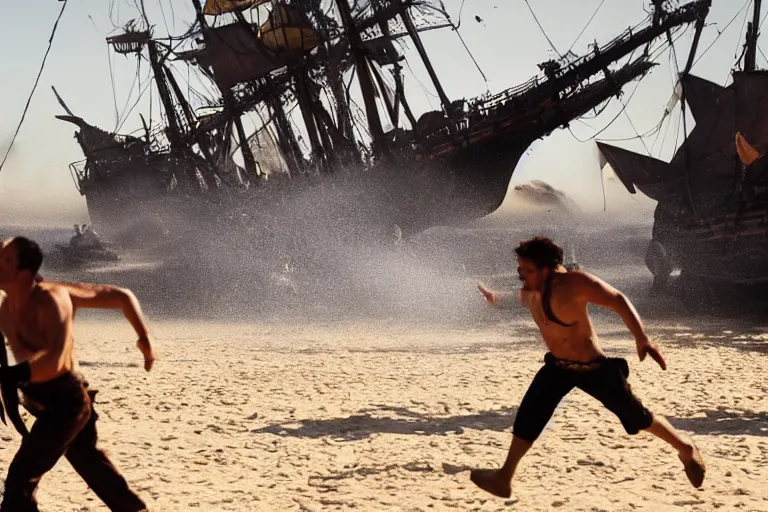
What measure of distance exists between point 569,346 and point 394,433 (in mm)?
3497

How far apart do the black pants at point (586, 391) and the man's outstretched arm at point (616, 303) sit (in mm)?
241

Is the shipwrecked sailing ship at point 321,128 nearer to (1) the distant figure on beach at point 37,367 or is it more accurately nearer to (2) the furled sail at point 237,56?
(2) the furled sail at point 237,56

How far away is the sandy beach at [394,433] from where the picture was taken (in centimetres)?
593

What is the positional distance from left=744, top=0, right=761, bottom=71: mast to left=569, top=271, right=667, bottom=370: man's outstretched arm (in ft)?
80.7

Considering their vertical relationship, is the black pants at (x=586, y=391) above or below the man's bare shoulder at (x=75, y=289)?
below

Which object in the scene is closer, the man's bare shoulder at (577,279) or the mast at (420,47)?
the man's bare shoulder at (577,279)

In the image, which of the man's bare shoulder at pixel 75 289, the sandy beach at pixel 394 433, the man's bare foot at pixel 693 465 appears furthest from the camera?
the sandy beach at pixel 394 433

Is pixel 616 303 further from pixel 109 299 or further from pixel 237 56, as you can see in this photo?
pixel 237 56

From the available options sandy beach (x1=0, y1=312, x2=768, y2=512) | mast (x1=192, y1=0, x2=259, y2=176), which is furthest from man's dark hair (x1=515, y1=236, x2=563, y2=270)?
mast (x1=192, y1=0, x2=259, y2=176)

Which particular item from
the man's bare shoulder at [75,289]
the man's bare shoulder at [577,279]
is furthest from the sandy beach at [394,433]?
the man's bare shoulder at [75,289]

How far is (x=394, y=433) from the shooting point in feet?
26.3

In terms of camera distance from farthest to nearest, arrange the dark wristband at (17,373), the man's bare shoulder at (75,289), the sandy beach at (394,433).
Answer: the sandy beach at (394,433) < the man's bare shoulder at (75,289) < the dark wristband at (17,373)

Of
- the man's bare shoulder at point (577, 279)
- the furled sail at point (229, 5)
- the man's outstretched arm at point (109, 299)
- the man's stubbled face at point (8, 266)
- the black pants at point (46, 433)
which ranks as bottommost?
the black pants at point (46, 433)

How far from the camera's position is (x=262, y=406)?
9.35 meters
